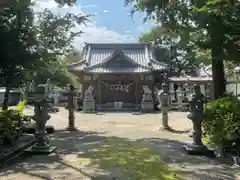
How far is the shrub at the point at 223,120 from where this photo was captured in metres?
8.16

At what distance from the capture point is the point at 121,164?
791 centimetres

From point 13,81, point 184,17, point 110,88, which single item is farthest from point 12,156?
point 110,88

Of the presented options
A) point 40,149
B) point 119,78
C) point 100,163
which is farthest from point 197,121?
point 119,78

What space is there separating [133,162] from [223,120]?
2.50 metres

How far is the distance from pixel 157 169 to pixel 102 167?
1193 millimetres

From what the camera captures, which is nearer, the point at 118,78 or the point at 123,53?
the point at 118,78

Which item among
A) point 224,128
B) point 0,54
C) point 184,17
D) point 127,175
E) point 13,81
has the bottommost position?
point 127,175

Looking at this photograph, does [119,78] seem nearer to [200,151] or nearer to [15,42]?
[15,42]

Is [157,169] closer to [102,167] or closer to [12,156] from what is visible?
[102,167]

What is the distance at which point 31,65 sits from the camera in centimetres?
1433

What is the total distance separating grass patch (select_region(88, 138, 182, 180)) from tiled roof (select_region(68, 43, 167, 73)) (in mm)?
23882

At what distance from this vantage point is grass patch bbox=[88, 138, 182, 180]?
22.5 ft

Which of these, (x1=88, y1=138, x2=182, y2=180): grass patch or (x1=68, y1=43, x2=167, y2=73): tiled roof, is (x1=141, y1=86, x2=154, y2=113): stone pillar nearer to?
(x1=68, y1=43, x2=167, y2=73): tiled roof

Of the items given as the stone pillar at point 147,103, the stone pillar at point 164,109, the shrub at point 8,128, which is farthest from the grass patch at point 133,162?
the stone pillar at point 147,103
